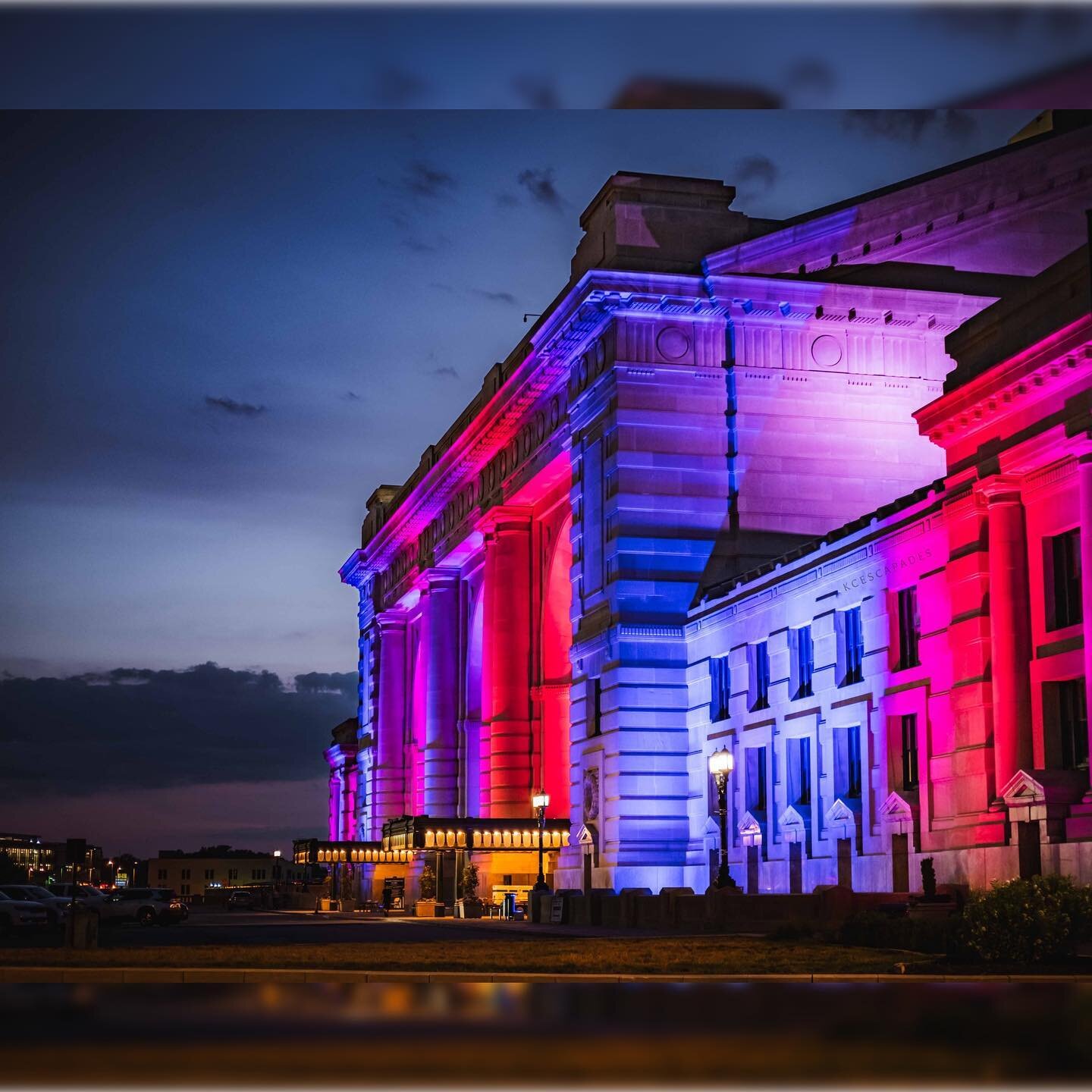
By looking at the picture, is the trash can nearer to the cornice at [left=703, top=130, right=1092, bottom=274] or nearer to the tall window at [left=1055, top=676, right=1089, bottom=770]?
the tall window at [left=1055, top=676, right=1089, bottom=770]

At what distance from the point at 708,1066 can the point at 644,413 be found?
Answer: 4747 centimetres

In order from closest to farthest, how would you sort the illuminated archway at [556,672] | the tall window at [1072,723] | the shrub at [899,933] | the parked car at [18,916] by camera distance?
the shrub at [899,933], the tall window at [1072,723], the parked car at [18,916], the illuminated archway at [556,672]

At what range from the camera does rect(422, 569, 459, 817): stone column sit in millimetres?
93812

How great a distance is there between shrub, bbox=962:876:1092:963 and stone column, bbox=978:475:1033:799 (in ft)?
Result: 33.9

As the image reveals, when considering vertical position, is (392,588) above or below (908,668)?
above

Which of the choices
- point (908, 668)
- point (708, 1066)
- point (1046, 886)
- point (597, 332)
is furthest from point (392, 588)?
point (708, 1066)

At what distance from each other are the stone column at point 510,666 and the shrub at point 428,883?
7.01 m

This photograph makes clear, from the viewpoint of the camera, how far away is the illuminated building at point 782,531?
1517 inches

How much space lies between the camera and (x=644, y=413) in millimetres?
58750

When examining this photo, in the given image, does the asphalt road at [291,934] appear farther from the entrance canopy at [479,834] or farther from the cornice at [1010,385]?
the cornice at [1010,385]

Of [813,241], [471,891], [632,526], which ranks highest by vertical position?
[813,241]

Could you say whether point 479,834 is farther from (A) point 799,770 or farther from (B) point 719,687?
(A) point 799,770

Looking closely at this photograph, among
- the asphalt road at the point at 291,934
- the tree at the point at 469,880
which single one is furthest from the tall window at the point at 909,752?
the tree at the point at 469,880

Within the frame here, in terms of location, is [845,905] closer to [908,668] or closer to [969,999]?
[908,668]
